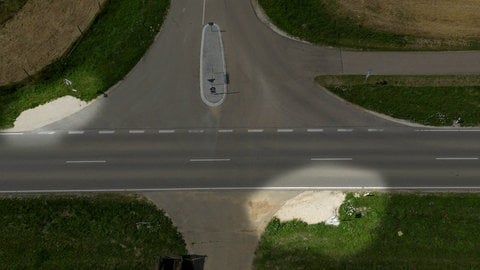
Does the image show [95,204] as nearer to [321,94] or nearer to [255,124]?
[255,124]

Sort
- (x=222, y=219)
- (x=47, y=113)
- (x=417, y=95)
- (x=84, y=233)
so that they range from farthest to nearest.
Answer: (x=47, y=113)
(x=417, y=95)
(x=222, y=219)
(x=84, y=233)

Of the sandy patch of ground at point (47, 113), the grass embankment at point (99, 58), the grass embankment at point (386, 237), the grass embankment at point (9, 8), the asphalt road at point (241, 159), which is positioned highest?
the grass embankment at point (9, 8)

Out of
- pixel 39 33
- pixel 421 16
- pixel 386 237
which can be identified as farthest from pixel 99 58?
pixel 421 16

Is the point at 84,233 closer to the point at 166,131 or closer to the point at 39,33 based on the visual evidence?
the point at 166,131

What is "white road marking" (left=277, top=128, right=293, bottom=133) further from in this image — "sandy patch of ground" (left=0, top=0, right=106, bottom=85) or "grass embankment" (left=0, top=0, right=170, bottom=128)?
"sandy patch of ground" (left=0, top=0, right=106, bottom=85)

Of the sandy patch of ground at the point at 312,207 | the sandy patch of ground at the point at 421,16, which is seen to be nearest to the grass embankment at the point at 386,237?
the sandy patch of ground at the point at 312,207

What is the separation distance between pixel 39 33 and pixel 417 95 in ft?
118

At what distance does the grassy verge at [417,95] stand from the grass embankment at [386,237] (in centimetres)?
701

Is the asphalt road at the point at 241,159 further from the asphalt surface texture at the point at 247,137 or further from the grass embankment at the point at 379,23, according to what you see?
the grass embankment at the point at 379,23

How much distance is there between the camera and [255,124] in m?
33.5

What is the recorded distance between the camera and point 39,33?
37688 mm

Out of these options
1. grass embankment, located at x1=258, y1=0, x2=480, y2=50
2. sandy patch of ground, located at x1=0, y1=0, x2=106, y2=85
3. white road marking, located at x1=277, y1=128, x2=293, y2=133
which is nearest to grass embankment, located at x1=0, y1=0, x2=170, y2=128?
sandy patch of ground, located at x1=0, y1=0, x2=106, y2=85

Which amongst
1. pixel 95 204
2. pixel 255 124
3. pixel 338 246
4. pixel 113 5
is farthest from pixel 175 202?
pixel 113 5

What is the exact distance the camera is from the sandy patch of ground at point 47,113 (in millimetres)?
34000
